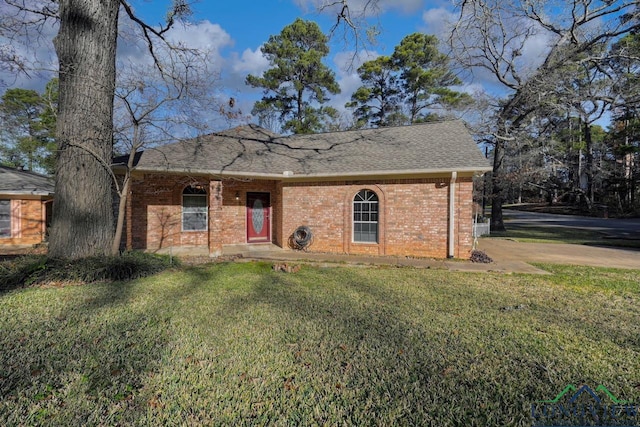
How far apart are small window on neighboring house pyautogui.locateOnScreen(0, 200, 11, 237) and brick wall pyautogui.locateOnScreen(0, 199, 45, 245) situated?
11cm

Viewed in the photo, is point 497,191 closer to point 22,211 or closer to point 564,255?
point 564,255

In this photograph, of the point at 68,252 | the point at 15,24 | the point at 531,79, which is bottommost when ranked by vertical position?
the point at 68,252

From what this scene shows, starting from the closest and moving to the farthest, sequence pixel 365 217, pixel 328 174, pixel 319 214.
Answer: pixel 328 174
pixel 365 217
pixel 319 214

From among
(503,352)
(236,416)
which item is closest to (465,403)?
(503,352)

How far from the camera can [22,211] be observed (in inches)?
505

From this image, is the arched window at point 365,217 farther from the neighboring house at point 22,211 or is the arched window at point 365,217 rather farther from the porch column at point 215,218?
the neighboring house at point 22,211

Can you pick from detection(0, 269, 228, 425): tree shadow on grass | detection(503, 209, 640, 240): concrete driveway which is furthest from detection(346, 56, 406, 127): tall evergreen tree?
detection(0, 269, 228, 425): tree shadow on grass

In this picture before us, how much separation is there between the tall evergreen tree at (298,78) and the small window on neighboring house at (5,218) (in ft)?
52.6

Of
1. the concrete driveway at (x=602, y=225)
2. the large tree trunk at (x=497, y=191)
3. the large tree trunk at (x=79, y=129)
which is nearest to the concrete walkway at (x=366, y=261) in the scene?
the large tree trunk at (x=79, y=129)

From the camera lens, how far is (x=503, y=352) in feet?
11.1

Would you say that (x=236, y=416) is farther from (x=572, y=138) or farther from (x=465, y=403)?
(x=572, y=138)

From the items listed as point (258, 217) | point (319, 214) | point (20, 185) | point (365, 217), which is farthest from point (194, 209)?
point (20, 185)

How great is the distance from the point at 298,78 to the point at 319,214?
17.0m

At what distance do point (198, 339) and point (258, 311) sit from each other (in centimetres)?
117
